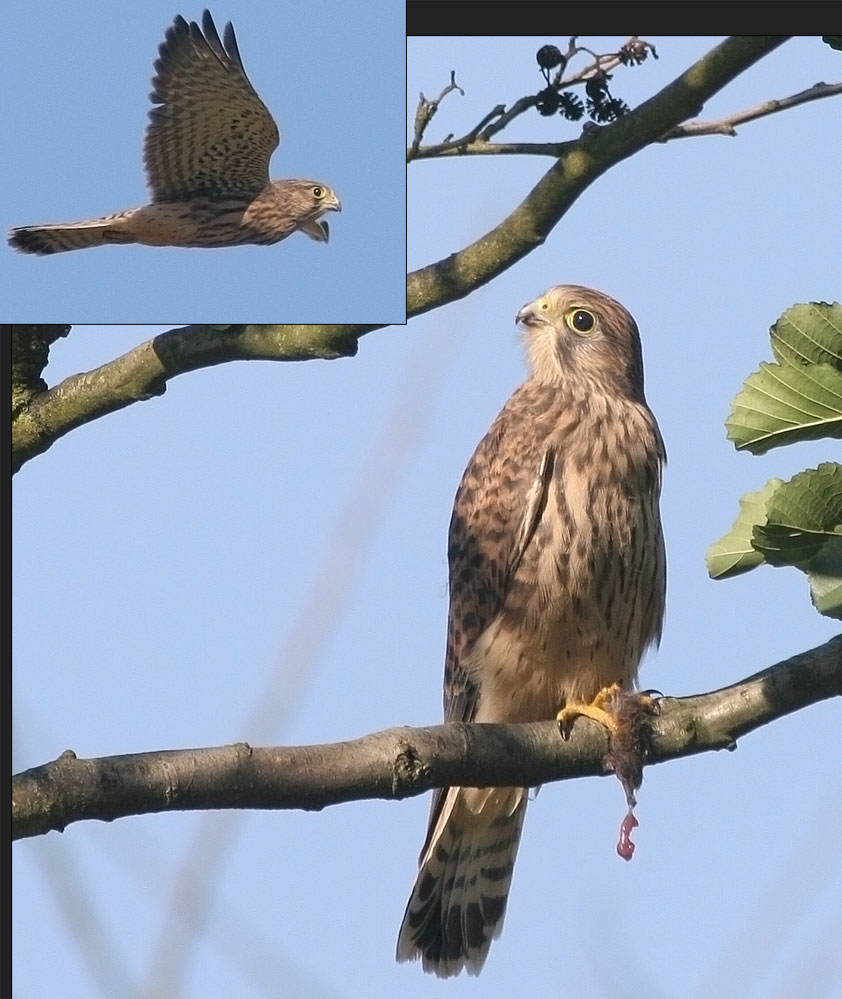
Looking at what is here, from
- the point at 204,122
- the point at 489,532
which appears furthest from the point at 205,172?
the point at 489,532

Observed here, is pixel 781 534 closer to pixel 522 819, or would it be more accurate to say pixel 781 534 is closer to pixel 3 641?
pixel 3 641

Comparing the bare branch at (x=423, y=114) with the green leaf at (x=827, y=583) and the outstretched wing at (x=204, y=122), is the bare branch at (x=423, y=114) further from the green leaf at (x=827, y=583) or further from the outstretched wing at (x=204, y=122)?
the green leaf at (x=827, y=583)

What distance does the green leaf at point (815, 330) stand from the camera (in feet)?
7.43

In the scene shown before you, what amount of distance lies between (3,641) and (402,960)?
5.28ft

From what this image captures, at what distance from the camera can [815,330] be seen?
89.5 inches

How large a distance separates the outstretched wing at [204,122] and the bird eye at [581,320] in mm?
1263

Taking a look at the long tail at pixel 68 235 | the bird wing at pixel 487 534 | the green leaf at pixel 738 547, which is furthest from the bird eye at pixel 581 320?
the green leaf at pixel 738 547

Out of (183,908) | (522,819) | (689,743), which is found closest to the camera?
(183,908)

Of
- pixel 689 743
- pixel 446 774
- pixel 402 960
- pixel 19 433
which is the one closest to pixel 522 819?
pixel 402 960

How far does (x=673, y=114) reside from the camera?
3154 millimetres

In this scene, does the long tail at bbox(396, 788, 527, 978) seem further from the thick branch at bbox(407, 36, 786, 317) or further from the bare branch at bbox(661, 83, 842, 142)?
the bare branch at bbox(661, 83, 842, 142)

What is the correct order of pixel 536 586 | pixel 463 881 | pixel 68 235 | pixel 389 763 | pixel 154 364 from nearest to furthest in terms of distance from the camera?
pixel 389 763, pixel 68 235, pixel 154 364, pixel 536 586, pixel 463 881

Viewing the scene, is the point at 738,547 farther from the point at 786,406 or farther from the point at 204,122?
the point at 204,122

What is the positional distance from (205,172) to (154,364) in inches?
19.1
